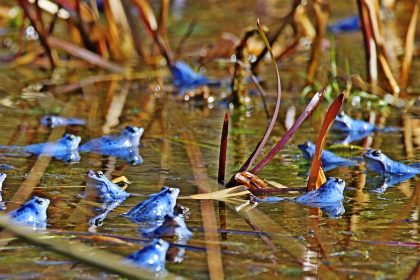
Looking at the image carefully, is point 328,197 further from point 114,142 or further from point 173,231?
point 114,142

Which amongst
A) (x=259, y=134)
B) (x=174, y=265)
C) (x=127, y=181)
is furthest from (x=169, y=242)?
(x=259, y=134)

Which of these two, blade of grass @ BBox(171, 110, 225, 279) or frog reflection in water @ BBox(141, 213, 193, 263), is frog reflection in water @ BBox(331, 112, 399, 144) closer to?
blade of grass @ BBox(171, 110, 225, 279)

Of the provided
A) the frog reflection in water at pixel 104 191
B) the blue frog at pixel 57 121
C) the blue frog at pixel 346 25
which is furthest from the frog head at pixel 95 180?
the blue frog at pixel 346 25

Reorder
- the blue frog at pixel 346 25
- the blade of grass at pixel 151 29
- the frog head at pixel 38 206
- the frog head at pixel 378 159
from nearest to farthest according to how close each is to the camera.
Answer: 1. the frog head at pixel 38 206
2. the frog head at pixel 378 159
3. the blade of grass at pixel 151 29
4. the blue frog at pixel 346 25

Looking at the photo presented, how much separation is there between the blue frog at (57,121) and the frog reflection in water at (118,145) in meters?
0.36

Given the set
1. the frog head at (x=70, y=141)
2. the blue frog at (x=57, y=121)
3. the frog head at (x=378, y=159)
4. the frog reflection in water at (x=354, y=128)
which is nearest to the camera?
the frog head at (x=378, y=159)

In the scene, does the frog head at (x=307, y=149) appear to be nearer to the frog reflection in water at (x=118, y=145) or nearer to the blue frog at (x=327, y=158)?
the blue frog at (x=327, y=158)

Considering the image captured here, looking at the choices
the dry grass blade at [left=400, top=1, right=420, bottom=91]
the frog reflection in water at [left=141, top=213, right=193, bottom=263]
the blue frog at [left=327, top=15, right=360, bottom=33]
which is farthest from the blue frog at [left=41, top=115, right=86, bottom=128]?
the blue frog at [left=327, top=15, right=360, bottom=33]

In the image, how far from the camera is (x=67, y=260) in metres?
1.81

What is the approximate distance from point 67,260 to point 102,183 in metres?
0.49

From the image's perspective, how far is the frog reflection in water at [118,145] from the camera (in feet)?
9.35

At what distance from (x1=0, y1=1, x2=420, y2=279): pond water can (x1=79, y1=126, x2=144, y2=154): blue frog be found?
5 centimetres

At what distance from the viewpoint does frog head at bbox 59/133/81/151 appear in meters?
2.81

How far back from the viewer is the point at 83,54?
4180 mm
